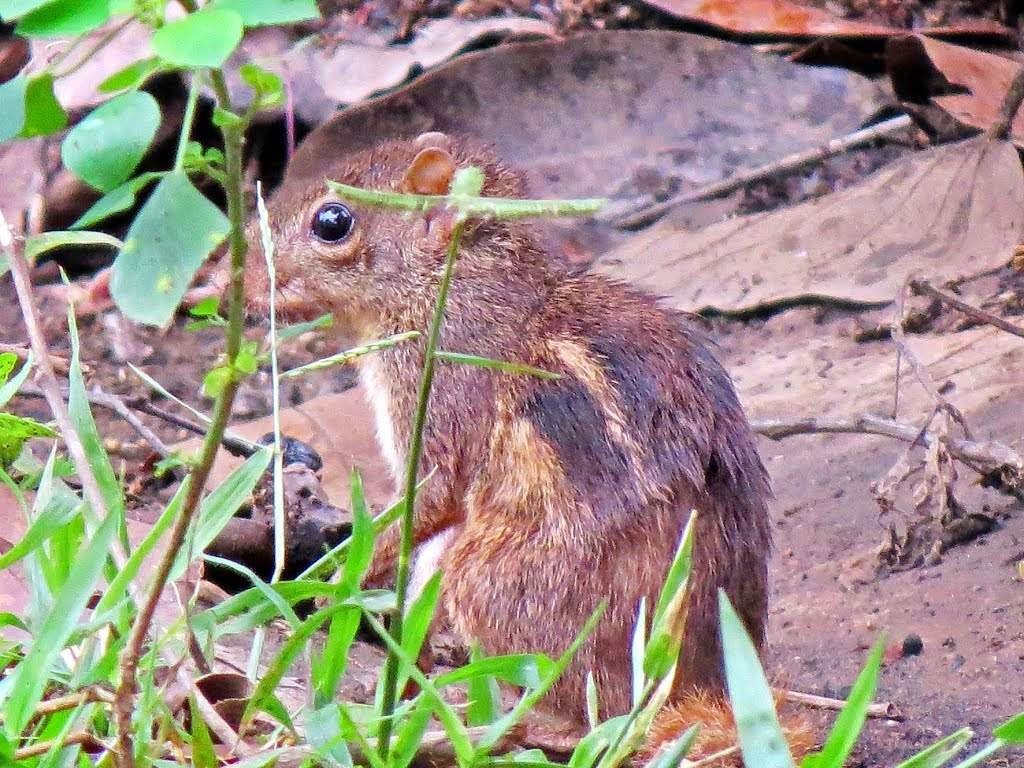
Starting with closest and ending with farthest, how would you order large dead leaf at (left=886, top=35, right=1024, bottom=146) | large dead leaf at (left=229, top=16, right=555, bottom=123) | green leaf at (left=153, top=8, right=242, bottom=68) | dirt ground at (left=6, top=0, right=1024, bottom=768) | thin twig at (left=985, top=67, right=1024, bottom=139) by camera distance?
green leaf at (left=153, top=8, right=242, bottom=68)
dirt ground at (left=6, top=0, right=1024, bottom=768)
thin twig at (left=985, top=67, right=1024, bottom=139)
large dead leaf at (left=886, top=35, right=1024, bottom=146)
large dead leaf at (left=229, top=16, right=555, bottom=123)

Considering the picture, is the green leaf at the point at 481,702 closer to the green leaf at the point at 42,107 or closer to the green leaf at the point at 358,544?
the green leaf at the point at 358,544

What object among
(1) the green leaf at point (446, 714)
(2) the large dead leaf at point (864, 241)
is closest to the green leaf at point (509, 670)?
(1) the green leaf at point (446, 714)

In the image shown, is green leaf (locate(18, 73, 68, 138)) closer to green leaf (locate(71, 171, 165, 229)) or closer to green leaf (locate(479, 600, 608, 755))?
green leaf (locate(71, 171, 165, 229))

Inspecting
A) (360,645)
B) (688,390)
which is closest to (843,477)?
(688,390)

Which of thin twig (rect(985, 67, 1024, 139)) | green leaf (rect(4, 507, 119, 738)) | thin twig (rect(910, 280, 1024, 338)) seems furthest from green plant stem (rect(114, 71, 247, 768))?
thin twig (rect(985, 67, 1024, 139))

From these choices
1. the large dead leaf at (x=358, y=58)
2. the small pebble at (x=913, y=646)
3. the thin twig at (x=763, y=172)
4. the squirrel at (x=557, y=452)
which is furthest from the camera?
the large dead leaf at (x=358, y=58)
